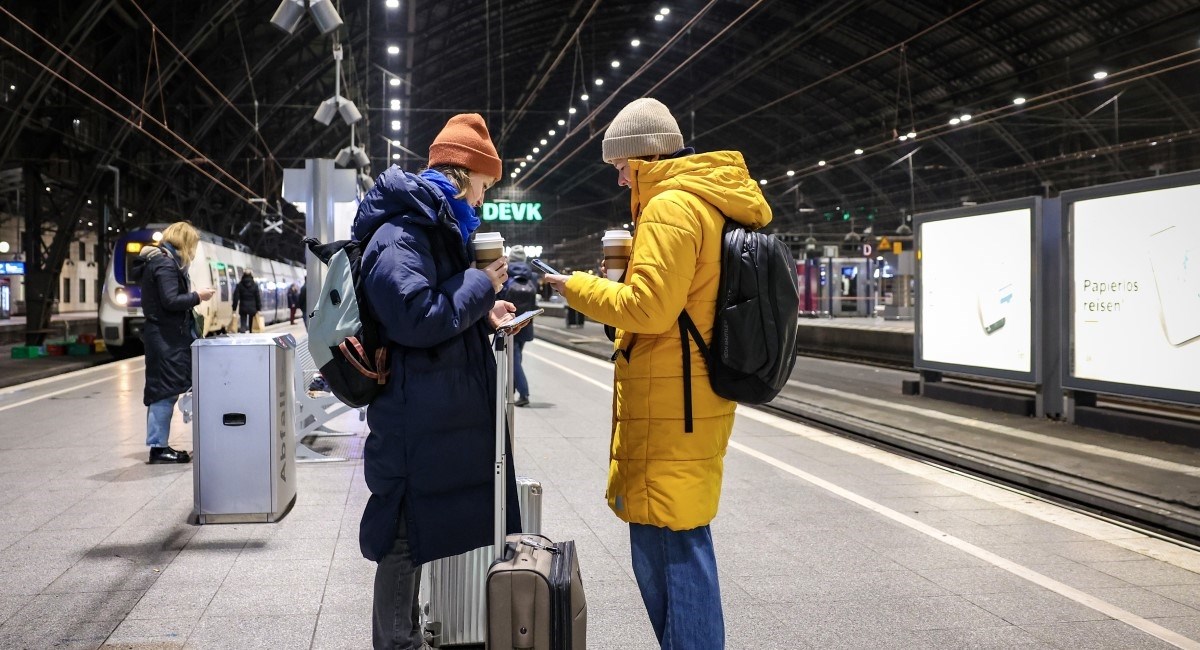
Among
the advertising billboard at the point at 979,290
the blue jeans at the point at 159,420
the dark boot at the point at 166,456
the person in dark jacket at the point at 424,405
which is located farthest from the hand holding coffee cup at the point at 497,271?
the advertising billboard at the point at 979,290

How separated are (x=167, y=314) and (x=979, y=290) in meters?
7.65

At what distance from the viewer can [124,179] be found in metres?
32.3

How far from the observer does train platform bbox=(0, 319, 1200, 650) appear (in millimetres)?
3699

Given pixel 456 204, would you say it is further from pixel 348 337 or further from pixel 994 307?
pixel 994 307

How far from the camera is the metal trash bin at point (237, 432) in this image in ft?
17.7

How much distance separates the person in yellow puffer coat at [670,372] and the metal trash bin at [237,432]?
3247 millimetres

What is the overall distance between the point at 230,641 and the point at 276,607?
41 cm

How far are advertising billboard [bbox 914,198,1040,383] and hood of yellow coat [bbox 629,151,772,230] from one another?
7.37m

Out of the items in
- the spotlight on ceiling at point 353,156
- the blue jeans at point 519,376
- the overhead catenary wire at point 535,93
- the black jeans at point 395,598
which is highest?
the overhead catenary wire at point 535,93

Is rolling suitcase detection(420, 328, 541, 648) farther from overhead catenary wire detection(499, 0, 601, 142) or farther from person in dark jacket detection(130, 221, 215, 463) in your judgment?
overhead catenary wire detection(499, 0, 601, 142)

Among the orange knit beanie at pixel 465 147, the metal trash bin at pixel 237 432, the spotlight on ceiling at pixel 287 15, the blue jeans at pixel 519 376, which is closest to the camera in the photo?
the orange knit beanie at pixel 465 147

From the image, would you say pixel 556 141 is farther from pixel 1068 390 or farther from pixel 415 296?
pixel 415 296

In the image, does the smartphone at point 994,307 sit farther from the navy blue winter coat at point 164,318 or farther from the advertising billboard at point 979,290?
the navy blue winter coat at point 164,318

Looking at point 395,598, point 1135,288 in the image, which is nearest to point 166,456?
point 395,598
